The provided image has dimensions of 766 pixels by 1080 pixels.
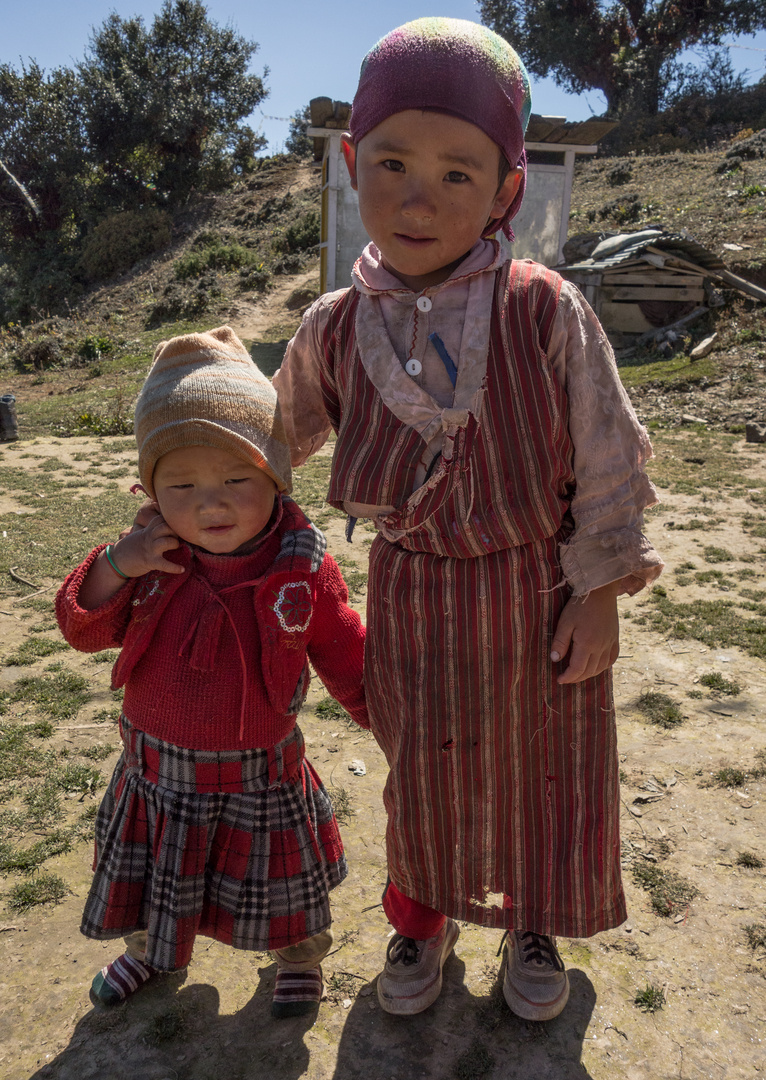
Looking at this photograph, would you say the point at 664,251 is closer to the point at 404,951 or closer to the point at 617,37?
the point at 404,951

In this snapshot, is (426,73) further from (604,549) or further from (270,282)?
(270,282)

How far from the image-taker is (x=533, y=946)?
168 centimetres

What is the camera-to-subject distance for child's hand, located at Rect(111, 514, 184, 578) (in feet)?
4.84

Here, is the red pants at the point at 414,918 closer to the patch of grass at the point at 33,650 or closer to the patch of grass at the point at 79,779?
the patch of grass at the point at 79,779

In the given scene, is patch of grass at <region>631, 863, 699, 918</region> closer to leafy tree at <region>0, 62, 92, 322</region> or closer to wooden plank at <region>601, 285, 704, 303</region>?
wooden plank at <region>601, 285, 704, 303</region>

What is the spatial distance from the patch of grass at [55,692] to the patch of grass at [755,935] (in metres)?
2.26

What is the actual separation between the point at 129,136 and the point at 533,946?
26685 mm

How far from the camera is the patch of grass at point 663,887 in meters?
1.99

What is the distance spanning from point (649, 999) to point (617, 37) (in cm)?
3127

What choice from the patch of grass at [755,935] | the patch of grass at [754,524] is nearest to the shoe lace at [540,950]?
the patch of grass at [755,935]

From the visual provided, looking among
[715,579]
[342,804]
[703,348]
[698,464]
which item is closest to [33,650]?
[342,804]

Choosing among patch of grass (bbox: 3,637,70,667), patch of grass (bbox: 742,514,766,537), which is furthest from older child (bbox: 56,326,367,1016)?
patch of grass (bbox: 742,514,766,537)

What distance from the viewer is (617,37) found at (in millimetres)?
26344

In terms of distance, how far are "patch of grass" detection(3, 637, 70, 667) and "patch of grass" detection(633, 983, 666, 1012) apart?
2591mm
